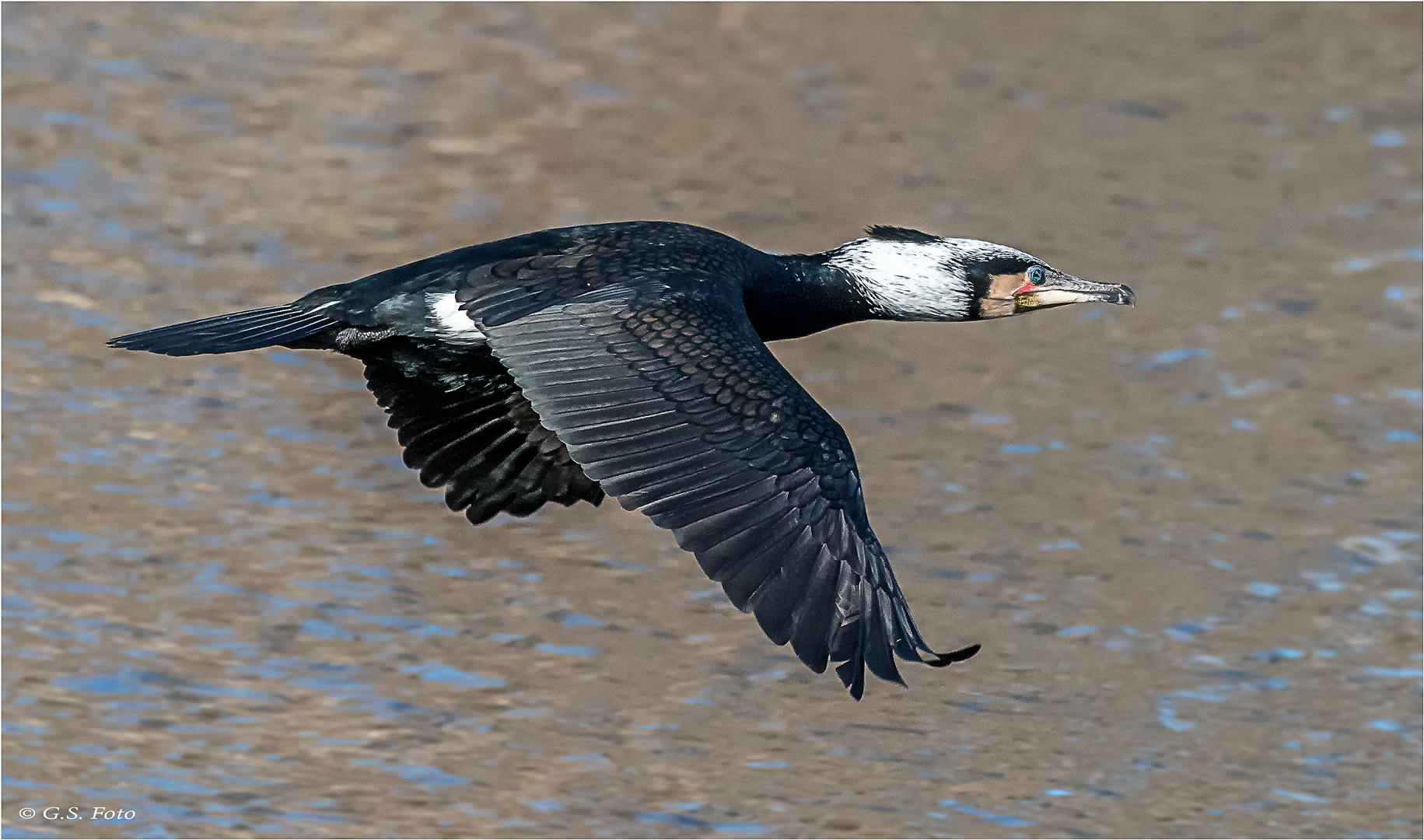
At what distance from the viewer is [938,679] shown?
27.4ft

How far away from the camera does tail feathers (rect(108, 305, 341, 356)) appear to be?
619 cm

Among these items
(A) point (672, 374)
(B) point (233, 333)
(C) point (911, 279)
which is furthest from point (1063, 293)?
(B) point (233, 333)

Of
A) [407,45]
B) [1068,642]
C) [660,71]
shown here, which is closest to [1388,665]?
[1068,642]

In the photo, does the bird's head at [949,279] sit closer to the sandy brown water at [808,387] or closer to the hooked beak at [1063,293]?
the hooked beak at [1063,293]

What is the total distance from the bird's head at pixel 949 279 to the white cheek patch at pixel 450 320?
120 centimetres

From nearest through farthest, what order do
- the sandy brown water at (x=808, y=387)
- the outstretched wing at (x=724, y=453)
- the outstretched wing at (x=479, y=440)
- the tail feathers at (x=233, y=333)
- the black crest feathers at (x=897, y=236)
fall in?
the outstretched wing at (x=724, y=453) < the tail feathers at (x=233, y=333) < the outstretched wing at (x=479, y=440) < the black crest feathers at (x=897, y=236) < the sandy brown water at (x=808, y=387)

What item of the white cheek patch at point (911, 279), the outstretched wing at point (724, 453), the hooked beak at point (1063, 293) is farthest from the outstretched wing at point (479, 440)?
the hooked beak at point (1063, 293)

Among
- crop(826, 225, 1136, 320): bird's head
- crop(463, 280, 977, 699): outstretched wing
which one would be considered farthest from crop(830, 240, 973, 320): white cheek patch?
crop(463, 280, 977, 699): outstretched wing

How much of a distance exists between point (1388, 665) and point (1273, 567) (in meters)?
0.71

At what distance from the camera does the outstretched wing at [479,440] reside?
673 cm

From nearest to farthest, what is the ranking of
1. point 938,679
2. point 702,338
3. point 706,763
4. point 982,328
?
point 702,338 < point 706,763 < point 938,679 < point 982,328

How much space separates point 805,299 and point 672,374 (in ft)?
3.78

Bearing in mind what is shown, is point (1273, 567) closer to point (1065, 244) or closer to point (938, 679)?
point (938, 679)

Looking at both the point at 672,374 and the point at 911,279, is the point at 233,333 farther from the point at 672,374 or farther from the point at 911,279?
the point at 911,279
